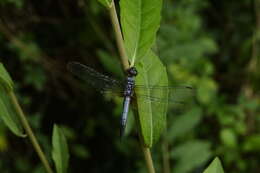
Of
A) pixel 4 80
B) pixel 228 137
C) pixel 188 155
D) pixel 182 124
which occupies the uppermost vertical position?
pixel 4 80

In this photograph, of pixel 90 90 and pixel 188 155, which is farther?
pixel 90 90

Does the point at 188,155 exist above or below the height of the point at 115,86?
below

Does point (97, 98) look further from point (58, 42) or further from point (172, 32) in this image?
point (172, 32)

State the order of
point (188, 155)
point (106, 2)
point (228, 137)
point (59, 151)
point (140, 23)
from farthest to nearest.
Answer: point (228, 137)
point (188, 155)
point (59, 151)
point (140, 23)
point (106, 2)

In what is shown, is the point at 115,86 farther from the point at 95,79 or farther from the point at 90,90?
the point at 90,90

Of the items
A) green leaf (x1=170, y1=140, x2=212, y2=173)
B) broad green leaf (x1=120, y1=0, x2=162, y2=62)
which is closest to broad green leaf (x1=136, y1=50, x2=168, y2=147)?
broad green leaf (x1=120, y1=0, x2=162, y2=62)

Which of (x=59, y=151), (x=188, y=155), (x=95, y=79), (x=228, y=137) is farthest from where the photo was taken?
(x=228, y=137)

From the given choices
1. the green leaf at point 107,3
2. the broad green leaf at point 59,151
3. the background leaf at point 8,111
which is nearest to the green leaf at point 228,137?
the broad green leaf at point 59,151

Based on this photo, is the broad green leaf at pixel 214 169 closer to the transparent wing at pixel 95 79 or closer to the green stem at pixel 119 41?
the green stem at pixel 119 41

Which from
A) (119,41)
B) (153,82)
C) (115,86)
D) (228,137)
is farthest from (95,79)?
(228,137)
